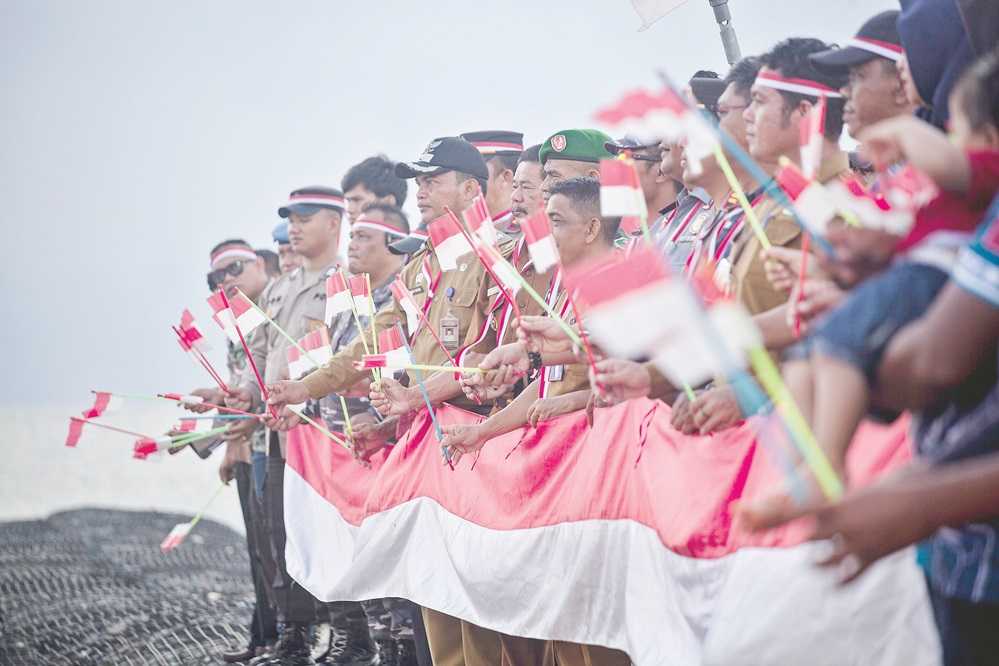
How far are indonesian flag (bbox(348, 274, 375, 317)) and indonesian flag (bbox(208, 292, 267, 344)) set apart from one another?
61 cm

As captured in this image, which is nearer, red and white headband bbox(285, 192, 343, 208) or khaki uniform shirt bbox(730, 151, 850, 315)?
khaki uniform shirt bbox(730, 151, 850, 315)

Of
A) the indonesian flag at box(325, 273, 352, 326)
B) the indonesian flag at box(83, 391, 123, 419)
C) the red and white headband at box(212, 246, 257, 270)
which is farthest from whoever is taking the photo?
the red and white headband at box(212, 246, 257, 270)

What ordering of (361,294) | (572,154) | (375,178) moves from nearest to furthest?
(572,154) < (361,294) < (375,178)

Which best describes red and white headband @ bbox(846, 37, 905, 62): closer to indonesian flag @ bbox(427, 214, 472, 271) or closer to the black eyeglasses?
indonesian flag @ bbox(427, 214, 472, 271)

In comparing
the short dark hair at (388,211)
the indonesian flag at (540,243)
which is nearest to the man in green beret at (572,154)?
the indonesian flag at (540,243)

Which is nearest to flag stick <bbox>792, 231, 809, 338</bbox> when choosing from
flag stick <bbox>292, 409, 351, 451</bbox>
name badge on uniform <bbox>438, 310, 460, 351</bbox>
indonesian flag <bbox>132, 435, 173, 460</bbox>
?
name badge on uniform <bbox>438, 310, 460, 351</bbox>

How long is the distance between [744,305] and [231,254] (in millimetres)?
5631

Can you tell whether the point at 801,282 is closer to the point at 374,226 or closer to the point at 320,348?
the point at 320,348

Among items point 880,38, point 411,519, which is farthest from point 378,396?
point 880,38

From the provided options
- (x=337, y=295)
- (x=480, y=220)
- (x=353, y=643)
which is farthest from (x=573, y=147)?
(x=353, y=643)

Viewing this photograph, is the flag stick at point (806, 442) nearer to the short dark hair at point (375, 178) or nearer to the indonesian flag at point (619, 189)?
the indonesian flag at point (619, 189)

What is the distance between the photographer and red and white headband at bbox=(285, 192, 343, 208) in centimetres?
680

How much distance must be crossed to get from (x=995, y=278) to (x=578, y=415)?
7.00ft

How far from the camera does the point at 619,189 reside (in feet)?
9.09
